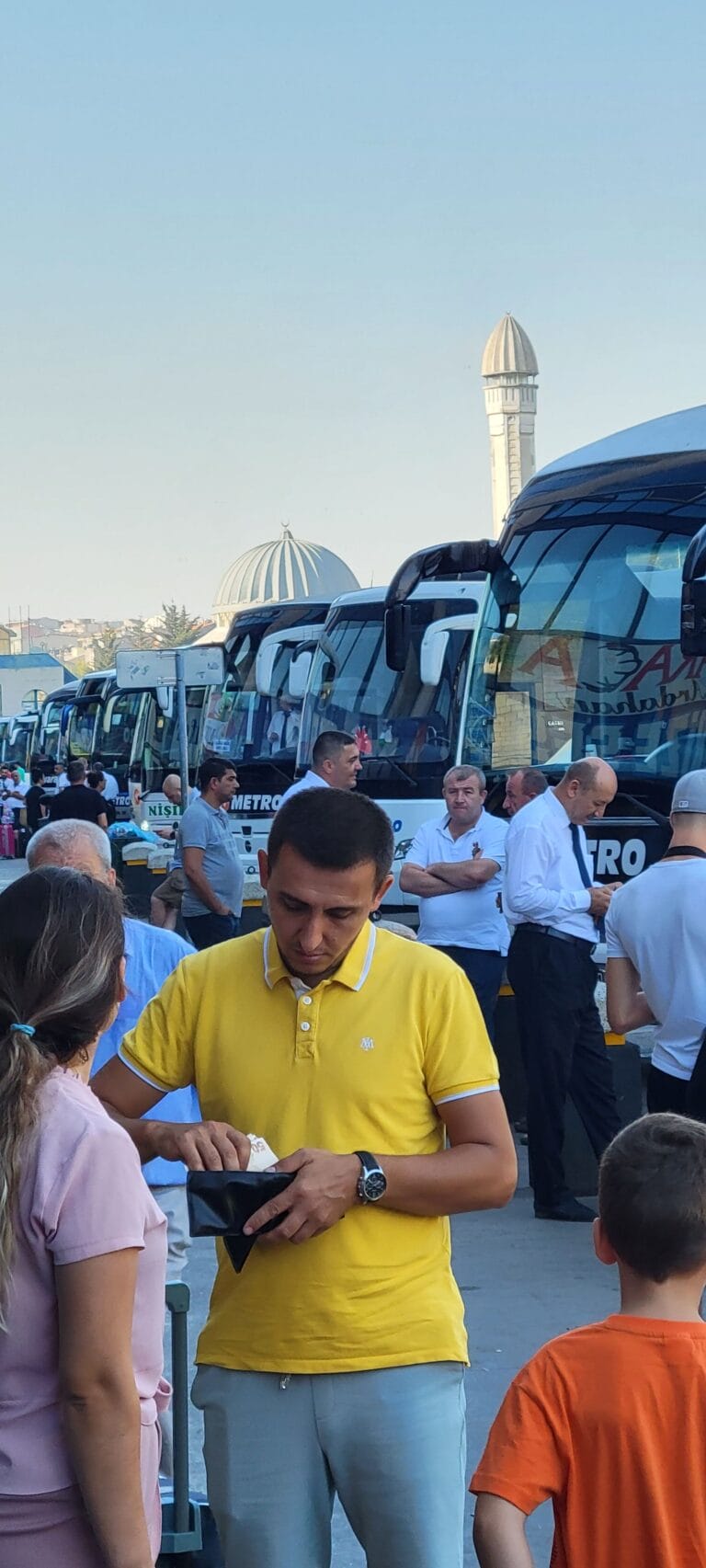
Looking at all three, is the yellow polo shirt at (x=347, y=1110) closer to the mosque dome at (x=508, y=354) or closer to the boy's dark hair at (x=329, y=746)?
the boy's dark hair at (x=329, y=746)

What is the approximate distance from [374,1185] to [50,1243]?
2.01 ft

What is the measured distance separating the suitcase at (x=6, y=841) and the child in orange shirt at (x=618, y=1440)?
1307 inches

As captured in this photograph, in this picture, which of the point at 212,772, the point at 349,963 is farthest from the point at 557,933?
the point at 349,963

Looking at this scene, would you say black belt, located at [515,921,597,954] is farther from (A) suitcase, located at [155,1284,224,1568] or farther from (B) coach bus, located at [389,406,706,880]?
(A) suitcase, located at [155,1284,224,1568]

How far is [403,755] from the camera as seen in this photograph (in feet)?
53.3

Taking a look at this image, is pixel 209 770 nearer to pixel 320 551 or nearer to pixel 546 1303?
pixel 546 1303

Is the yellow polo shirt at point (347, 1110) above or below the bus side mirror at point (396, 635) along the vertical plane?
below

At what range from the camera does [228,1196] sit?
8.34ft

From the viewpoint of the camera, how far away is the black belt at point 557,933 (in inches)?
301

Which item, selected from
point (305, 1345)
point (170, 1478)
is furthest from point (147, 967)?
point (305, 1345)

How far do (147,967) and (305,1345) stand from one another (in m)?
1.61

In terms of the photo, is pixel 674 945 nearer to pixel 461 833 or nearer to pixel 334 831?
pixel 334 831

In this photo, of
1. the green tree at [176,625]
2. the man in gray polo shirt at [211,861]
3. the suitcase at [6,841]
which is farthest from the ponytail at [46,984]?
the green tree at [176,625]

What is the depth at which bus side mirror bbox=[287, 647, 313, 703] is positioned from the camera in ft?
71.9
